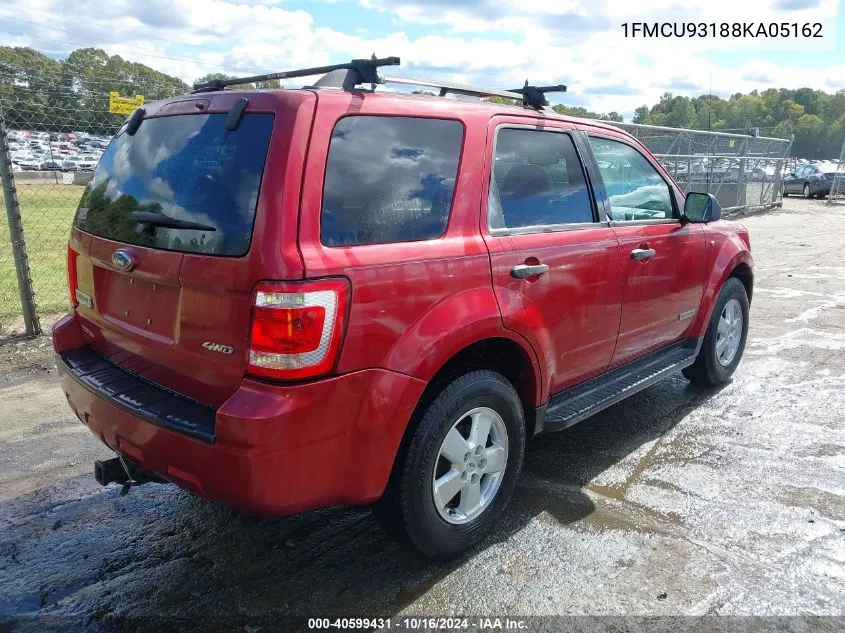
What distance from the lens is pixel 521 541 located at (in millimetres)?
3162

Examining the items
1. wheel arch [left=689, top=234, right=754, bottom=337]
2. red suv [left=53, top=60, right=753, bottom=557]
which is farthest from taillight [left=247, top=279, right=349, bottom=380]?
wheel arch [left=689, top=234, right=754, bottom=337]

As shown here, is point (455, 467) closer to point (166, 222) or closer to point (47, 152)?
point (166, 222)

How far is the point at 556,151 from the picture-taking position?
3.55 metres

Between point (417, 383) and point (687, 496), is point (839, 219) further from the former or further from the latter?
point (417, 383)

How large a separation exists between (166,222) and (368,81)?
38.3 inches

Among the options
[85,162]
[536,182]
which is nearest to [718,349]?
[536,182]

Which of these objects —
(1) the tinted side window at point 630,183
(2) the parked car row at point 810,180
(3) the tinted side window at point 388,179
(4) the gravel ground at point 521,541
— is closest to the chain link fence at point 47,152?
(4) the gravel ground at point 521,541

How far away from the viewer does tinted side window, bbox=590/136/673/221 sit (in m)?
3.87

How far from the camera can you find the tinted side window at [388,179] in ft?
8.07

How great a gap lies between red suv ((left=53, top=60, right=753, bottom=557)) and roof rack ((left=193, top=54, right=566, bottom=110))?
2cm

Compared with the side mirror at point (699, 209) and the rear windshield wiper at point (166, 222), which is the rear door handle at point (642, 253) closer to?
the side mirror at point (699, 209)

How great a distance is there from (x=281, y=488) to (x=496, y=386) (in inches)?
41.7

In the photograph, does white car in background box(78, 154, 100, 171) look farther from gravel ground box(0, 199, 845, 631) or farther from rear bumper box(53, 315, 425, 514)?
rear bumper box(53, 315, 425, 514)

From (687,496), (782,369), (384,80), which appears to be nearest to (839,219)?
(782,369)
